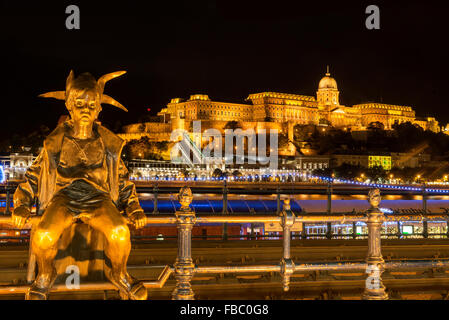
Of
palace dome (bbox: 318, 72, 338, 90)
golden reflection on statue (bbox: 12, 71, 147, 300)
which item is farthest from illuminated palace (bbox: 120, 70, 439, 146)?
golden reflection on statue (bbox: 12, 71, 147, 300)

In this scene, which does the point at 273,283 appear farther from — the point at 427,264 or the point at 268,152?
the point at 268,152

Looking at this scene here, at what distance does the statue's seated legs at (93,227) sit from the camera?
4.07 m

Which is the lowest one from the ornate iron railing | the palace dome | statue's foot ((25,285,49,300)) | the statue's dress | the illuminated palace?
statue's foot ((25,285,49,300))

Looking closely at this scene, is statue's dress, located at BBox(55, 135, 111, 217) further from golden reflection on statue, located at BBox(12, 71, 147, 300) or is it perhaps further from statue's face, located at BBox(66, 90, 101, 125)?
statue's face, located at BBox(66, 90, 101, 125)

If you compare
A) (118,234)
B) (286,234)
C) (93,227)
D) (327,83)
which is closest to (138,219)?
(118,234)

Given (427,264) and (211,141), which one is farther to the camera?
(211,141)

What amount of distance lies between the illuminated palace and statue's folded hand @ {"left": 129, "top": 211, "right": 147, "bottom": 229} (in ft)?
374

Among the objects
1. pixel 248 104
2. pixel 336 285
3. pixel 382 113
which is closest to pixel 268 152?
pixel 248 104

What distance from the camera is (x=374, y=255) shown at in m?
4.81

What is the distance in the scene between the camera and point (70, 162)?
4.44 m

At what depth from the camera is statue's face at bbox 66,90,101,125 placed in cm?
441

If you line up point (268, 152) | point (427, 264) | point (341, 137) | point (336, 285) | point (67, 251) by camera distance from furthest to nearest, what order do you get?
point (341, 137) → point (268, 152) → point (336, 285) → point (427, 264) → point (67, 251)
